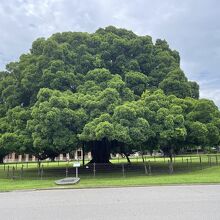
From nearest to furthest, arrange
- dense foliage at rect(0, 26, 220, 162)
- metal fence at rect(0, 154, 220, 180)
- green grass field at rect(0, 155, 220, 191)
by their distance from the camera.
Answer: green grass field at rect(0, 155, 220, 191) < dense foliage at rect(0, 26, 220, 162) < metal fence at rect(0, 154, 220, 180)

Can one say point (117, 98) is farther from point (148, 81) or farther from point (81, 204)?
point (81, 204)

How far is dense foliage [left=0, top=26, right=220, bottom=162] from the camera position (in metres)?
24.9

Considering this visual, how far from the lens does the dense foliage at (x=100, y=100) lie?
2492 centimetres

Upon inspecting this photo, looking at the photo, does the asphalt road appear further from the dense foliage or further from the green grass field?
the dense foliage

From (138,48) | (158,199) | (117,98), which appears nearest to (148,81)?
(138,48)

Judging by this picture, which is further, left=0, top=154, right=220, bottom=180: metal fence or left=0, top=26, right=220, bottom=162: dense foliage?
left=0, top=154, right=220, bottom=180: metal fence

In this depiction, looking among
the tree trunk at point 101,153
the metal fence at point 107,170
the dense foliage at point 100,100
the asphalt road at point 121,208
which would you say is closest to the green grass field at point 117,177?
the metal fence at point 107,170

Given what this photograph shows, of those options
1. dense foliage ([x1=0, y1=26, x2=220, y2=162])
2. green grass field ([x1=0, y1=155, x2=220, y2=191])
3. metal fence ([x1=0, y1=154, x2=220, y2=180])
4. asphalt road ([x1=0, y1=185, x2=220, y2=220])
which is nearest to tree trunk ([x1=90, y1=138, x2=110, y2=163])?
dense foliage ([x1=0, y1=26, x2=220, y2=162])

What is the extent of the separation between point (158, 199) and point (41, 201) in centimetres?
437

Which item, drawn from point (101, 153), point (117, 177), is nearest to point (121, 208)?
point (117, 177)

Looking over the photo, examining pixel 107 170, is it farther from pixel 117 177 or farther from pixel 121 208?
pixel 121 208

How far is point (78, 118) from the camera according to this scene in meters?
25.4

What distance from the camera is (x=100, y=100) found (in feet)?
85.1

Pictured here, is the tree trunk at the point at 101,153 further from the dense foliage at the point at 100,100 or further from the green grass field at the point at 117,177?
the green grass field at the point at 117,177
